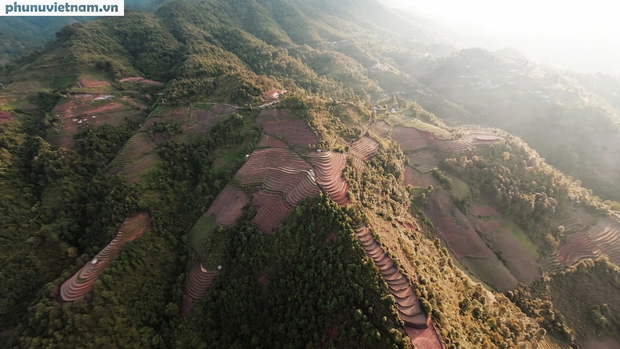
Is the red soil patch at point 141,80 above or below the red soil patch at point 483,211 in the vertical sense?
below

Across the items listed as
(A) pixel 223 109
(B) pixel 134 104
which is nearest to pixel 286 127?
(A) pixel 223 109

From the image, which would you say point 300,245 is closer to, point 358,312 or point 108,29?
point 358,312

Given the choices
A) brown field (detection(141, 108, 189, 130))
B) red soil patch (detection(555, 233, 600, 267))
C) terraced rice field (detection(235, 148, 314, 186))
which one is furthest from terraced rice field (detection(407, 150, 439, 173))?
brown field (detection(141, 108, 189, 130))

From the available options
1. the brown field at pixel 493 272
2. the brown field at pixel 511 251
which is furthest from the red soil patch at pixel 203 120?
the brown field at pixel 511 251

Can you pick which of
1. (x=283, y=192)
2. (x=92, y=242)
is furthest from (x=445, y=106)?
(x=92, y=242)

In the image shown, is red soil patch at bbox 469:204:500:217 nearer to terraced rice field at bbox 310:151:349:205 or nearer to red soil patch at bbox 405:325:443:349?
terraced rice field at bbox 310:151:349:205

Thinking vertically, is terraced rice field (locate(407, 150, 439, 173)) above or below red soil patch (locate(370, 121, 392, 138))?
below

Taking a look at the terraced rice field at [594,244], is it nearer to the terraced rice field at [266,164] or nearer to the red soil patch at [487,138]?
the red soil patch at [487,138]
